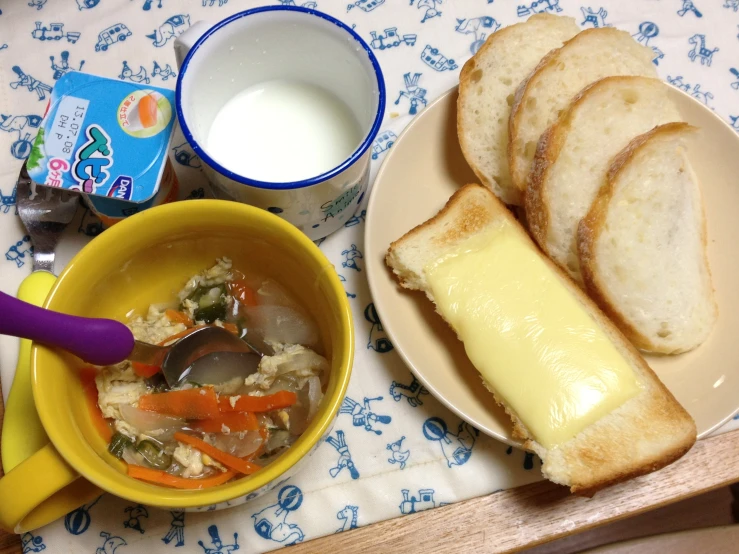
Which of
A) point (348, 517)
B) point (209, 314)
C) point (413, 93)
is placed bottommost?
point (348, 517)


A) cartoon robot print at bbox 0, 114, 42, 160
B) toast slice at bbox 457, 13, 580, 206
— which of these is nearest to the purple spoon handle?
cartoon robot print at bbox 0, 114, 42, 160

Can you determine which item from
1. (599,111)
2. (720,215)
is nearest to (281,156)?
(599,111)

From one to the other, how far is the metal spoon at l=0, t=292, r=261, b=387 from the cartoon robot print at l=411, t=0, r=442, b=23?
0.92 meters

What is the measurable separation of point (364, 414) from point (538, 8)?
106 cm

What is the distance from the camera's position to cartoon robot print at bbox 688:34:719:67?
1.42 m

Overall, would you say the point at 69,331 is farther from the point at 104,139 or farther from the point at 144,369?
the point at 104,139

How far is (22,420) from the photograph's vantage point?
3.44 feet

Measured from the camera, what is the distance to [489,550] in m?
1.10

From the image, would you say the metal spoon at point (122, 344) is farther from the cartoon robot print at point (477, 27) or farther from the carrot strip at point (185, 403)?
the cartoon robot print at point (477, 27)

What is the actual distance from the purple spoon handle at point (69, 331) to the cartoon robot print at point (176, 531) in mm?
363

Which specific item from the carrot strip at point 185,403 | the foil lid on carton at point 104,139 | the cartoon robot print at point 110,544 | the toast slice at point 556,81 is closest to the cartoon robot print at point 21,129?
the foil lid on carton at point 104,139

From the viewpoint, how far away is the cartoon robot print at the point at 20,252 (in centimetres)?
122

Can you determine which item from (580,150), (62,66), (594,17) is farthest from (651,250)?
(62,66)

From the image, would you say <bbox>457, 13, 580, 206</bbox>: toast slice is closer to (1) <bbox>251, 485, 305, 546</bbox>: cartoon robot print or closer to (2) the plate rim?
(2) the plate rim
